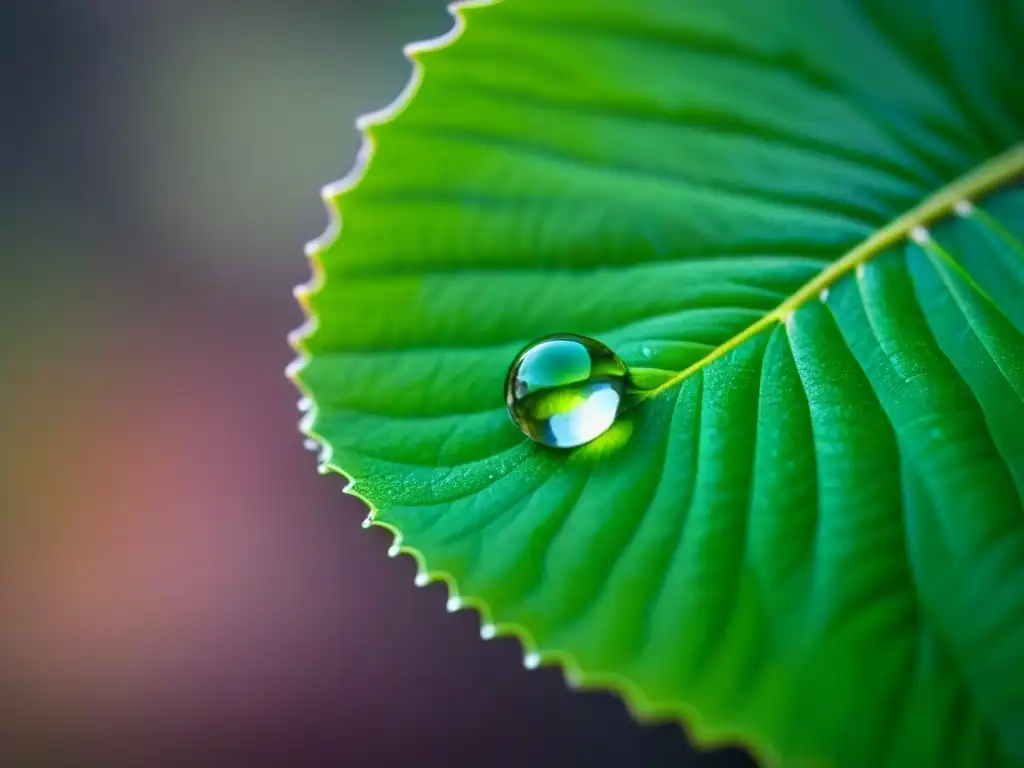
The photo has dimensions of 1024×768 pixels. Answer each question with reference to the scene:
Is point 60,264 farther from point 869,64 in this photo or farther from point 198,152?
point 869,64

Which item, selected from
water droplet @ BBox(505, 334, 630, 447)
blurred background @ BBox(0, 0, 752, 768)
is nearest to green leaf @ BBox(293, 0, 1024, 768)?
water droplet @ BBox(505, 334, 630, 447)

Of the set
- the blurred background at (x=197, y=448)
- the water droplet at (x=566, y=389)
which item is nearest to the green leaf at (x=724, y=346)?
the water droplet at (x=566, y=389)

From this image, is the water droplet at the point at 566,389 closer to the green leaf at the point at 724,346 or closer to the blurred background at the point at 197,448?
the green leaf at the point at 724,346

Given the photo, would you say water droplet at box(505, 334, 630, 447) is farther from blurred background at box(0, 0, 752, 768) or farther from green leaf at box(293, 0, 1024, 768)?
blurred background at box(0, 0, 752, 768)

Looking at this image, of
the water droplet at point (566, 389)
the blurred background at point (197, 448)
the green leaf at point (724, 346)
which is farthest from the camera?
the blurred background at point (197, 448)

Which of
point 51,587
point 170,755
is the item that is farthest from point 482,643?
point 51,587

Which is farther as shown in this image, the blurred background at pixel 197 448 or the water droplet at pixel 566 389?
the blurred background at pixel 197 448
